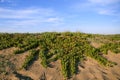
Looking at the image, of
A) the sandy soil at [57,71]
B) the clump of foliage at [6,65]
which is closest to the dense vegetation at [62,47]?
the sandy soil at [57,71]

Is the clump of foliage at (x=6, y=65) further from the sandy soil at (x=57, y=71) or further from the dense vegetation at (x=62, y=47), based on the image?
the dense vegetation at (x=62, y=47)

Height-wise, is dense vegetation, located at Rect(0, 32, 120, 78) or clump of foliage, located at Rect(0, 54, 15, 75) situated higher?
dense vegetation, located at Rect(0, 32, 120, 78)

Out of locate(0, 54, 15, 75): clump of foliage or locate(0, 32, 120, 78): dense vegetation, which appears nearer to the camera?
locate(0, 54, 15, 75): clump of foliage

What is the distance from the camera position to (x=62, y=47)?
1262cm

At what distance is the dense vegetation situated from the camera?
11.6 m

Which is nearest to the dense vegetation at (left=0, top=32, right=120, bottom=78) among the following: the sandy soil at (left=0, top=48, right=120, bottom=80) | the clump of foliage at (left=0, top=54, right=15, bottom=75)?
the sandy soil at (left=0, top=48, right=120, bottom=80)

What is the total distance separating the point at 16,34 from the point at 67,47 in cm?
285

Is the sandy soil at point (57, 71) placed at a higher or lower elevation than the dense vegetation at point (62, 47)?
lower

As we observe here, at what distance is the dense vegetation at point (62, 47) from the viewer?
11625 mm

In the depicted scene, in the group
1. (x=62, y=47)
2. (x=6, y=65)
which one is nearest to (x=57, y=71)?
(x=62, y=47)

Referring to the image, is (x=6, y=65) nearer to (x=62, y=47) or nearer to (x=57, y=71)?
(x=57, y=71)

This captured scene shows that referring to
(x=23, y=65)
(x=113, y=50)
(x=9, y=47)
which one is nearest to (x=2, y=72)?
(x=23, y=65)

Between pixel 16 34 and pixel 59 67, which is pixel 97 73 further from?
pixel 16 34

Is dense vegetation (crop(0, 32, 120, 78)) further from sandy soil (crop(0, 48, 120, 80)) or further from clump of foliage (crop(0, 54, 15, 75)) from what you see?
clump of foliage (crop(0, 54, 15, 75))
